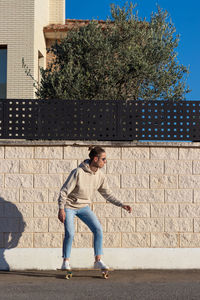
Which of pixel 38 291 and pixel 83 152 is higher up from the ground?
pixel 83 152

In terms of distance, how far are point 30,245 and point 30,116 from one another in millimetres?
2253

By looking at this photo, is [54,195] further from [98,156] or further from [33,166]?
[98,156]

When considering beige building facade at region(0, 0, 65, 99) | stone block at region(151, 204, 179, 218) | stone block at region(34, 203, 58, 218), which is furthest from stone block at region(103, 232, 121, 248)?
beige building facade at region(0, 0, 65, 99)

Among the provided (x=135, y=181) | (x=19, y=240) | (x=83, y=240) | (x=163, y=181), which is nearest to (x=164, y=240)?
(x=163, y=181)

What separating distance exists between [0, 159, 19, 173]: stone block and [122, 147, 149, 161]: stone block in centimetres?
186

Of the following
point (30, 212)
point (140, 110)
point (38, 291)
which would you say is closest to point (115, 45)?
point (140, 110)

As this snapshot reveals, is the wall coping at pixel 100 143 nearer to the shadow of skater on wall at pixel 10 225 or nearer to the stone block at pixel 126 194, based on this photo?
the stone block at pixel 126 194

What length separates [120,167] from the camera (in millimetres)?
8359

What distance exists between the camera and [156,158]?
27.6 feet

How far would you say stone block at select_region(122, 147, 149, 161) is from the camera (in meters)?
8.38

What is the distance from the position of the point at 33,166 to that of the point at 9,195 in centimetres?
64

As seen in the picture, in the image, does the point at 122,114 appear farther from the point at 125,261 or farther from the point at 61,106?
the point at 125,261

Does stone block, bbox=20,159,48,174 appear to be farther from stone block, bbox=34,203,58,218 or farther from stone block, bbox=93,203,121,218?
stone block, bbox=93,203,121,218

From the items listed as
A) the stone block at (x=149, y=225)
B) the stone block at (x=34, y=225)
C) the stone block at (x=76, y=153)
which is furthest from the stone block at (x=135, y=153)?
the stone block at (x=34, y=225)
